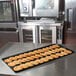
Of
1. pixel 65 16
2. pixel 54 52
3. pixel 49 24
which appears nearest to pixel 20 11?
pixel 49 24

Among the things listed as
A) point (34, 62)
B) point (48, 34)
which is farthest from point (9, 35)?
point (34, 62)

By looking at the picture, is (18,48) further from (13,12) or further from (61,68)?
(13,12)

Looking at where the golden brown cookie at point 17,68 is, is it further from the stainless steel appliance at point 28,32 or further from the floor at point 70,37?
the floor at point 70,37

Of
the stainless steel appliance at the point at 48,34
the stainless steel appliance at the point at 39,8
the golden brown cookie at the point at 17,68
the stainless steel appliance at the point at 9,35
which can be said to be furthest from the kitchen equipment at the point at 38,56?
the stainless steel appliance at the point at 9,35

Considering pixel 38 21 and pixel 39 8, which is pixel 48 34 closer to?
pixel 38 21

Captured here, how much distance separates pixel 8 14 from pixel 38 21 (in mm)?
645

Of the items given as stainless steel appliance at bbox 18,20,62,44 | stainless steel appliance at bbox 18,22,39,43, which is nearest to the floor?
stainless steel appliance at bbox 18,20,62,44

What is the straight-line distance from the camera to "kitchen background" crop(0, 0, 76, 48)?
9.82 ft

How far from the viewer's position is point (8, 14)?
10.5ft

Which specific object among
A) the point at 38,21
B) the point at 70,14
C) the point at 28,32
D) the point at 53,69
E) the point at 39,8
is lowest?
the point at 53,69

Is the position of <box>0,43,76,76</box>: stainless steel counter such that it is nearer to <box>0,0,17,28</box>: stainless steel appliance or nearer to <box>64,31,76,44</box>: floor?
<box>64,31,76,44</box>: floor

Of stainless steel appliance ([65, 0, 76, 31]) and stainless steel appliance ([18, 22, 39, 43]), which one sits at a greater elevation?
stainless steel appliance ([65, 0, 76, 31])

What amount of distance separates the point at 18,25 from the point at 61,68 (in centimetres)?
199

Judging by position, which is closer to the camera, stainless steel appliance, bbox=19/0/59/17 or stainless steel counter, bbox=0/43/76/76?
stainless steel counter, bbox=0/43/76/76
